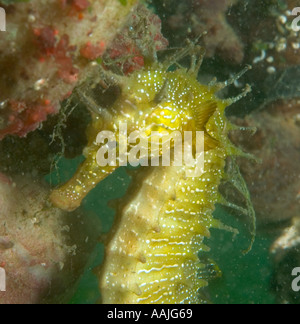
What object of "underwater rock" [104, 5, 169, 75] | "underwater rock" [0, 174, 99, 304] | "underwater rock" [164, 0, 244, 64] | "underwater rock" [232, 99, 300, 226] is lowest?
"underwater rock" [0, 174, 99, 304]

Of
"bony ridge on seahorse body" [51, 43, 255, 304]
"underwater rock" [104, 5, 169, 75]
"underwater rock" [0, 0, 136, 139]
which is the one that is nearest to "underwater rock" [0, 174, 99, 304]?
"bony ridge on seahorse body" [51, 43, 255, 304]

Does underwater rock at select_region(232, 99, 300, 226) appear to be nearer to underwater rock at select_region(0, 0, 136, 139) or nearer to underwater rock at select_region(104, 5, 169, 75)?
underwater rock at select_region(104, 5, 169, 75)

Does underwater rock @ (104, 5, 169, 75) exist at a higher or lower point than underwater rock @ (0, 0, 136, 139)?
higher

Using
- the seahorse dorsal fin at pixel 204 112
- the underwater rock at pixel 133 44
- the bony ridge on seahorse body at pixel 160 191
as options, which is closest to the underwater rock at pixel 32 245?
the bony ridge on seahorse body at pixel 160 191

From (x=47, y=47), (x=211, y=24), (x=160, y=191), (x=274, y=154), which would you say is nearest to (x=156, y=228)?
(x=160, y=191)

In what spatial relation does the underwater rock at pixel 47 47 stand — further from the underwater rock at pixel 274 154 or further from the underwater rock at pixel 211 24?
the underwater rock at pixel 274 154
